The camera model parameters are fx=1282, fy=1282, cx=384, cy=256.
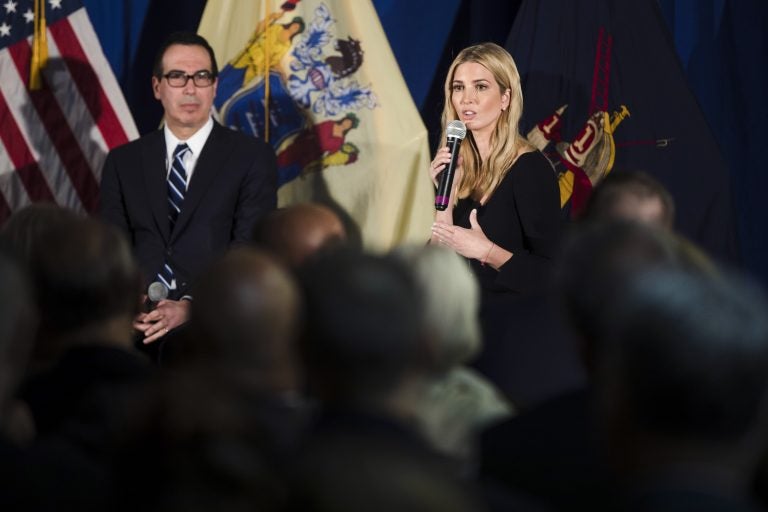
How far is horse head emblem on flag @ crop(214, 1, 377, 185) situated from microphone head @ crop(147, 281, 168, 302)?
966 mm

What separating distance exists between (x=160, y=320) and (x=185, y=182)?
56cm

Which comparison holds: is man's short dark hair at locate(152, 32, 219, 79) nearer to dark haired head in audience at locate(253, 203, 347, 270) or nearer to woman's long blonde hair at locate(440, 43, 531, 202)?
woman's long blonde hair at locate(440, 43, 531, 202)

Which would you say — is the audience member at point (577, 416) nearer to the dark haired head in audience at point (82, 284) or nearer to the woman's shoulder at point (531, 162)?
the dark haired head in audience at point (82, 284)

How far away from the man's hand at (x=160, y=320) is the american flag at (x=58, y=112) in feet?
3.38

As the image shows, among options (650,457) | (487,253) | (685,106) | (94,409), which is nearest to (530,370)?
(94,409)

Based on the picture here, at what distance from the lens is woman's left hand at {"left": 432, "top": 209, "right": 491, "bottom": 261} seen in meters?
4.13

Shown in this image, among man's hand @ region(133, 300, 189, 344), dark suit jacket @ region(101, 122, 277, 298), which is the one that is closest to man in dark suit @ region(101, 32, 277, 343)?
dark suit jacket @ region(101, 122, 277, 298)

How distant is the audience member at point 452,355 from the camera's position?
1697mm

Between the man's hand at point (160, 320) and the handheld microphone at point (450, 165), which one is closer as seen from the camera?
the handheld microphone at point (450, 165)

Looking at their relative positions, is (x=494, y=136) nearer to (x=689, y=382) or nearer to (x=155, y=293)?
(x=155, y=293)

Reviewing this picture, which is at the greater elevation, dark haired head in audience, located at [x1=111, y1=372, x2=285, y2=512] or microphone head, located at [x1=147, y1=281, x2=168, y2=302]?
dark haired head in audience, located at [x1=111, y1=372, x2=285, y2=512]

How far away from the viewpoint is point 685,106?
16.6ft

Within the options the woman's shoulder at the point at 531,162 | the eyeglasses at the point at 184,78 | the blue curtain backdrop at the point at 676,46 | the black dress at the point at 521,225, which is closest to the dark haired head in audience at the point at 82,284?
the black dress at the point at 521,225

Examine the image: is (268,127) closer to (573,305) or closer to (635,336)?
(573,305)
